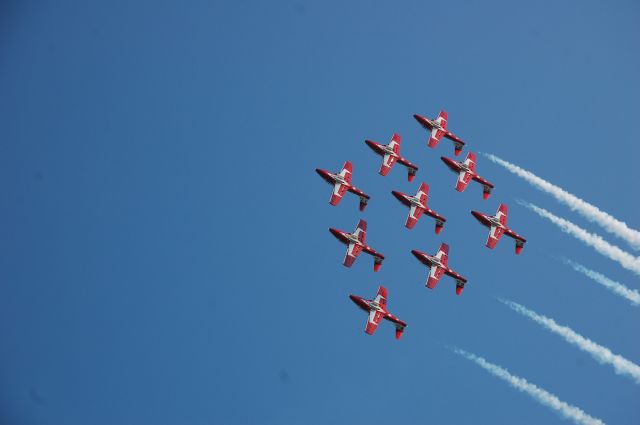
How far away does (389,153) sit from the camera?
11200 cm

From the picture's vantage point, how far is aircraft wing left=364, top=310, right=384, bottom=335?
4222 inches

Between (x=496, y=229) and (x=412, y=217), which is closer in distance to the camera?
(x=412, y=217)

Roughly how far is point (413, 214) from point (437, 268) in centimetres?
650

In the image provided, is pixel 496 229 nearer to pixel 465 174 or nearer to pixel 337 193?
pixel 465 174

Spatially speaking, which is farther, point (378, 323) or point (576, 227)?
point (576, 227)

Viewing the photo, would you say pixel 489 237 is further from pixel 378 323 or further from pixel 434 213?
pixel 378 323

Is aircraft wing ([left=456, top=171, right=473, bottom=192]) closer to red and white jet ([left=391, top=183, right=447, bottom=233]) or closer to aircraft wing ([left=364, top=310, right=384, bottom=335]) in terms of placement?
red and white jet ([left=391, top=183, right=447, bottom=233])

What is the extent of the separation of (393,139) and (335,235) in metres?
13.6

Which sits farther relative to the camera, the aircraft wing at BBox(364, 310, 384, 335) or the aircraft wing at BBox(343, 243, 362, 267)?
the aircraft wing at BBox(343, 243, 362, 267)

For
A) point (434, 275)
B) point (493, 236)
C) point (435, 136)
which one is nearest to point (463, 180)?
point (435, 136)

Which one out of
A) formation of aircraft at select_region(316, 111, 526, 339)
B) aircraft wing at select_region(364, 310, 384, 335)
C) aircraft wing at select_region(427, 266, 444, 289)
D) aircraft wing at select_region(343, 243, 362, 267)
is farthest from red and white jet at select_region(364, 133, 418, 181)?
aircraft wing at select_region(364, 310, 384, 335)

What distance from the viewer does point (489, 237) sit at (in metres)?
113

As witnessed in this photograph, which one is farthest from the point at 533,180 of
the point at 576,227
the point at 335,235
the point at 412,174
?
the point at 335,235

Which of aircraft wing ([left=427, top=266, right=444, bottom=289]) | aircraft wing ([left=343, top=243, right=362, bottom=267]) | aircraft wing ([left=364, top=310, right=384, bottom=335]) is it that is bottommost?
aircraft wing ([left=364, top=310, right=384, bottom=335])
